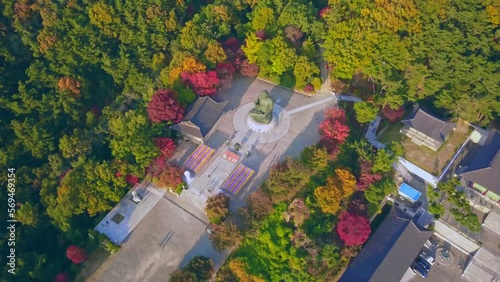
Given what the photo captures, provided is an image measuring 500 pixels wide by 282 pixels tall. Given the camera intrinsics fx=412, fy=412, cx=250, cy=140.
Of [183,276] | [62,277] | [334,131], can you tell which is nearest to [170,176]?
[183,276]

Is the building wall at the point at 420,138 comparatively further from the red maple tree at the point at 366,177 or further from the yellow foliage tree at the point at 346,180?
the yellow foliage tree at the point at 346,180

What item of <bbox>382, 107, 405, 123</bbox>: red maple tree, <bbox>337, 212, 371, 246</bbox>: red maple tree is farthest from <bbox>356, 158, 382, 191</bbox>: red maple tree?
<bbox>382, 107, 405, 123</bbox>: red maple tree

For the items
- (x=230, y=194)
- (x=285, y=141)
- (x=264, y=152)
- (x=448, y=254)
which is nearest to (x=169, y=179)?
(x=230, y=194)

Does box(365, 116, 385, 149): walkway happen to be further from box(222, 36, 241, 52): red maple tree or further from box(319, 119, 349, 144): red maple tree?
box(222, 36, 241, 52): red maple tree

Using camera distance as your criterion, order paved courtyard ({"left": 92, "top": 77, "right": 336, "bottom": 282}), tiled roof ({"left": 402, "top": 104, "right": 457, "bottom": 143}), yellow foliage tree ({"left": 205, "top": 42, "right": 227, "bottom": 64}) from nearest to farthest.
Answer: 1. paved courtyard ({"left": 92, "top": 77, "right": 336, "bottom": 282})
2. tiled roof ({"left": 402, "top": 104, "right": 457, "bottom": 143})
3. yellow foliage tree ({"left": 205, "top": 42, "right": 227, "bottom": 64})

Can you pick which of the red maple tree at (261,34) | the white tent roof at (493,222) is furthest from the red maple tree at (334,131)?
the white tent roof at (493,222)
